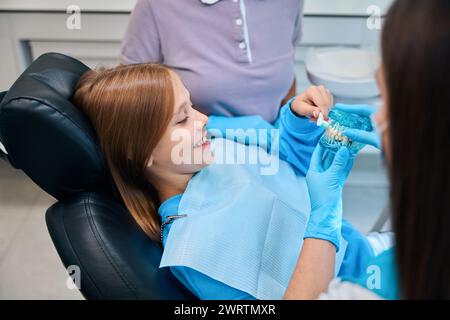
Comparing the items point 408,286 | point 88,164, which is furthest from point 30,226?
point 408,286

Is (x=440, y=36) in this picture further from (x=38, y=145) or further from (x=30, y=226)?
(x=30, y=226)

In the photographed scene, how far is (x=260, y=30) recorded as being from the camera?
1.50 metres

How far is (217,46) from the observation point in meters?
1.47

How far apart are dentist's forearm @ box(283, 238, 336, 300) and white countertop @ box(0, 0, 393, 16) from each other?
1.40 m

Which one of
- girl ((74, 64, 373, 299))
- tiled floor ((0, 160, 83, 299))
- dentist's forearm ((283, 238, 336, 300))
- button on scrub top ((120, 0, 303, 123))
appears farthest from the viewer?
tiled floor ((0, 160, 83, 299))

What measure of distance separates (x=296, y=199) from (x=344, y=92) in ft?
2.32

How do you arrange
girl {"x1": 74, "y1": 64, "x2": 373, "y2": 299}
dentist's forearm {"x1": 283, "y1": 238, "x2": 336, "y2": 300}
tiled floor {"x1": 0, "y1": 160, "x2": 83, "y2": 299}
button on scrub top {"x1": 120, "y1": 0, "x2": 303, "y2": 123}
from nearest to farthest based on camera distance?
dentist's forearm {"x1": 283, "y1": 238, "x2": 336, "y2": 300}, girl {"x1": 74, "y1": 64, "x2": 373, "y2": 299}, button on scrub top {"x1": 120, "y1": 0, "x2": 303, "y2": 123}, tiled floor {"x1": 0, "y1": 160, "x2": 83, "y2": 299}

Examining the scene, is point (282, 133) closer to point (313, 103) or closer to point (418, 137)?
point (313, 103)

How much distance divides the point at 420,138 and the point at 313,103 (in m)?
0.67

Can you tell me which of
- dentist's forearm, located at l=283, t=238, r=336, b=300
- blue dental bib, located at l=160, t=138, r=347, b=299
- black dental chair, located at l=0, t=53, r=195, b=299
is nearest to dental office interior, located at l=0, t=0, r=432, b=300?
black dental chair, located at l=0, t=53, r=195, b=299

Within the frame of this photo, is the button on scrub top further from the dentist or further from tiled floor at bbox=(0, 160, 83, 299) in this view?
tiled floor at bbox=(0, 160, 83, 299)

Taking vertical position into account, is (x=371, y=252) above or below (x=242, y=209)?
below

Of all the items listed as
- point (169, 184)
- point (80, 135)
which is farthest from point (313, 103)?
point (80, 135)

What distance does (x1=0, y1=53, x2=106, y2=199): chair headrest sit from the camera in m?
0.93
